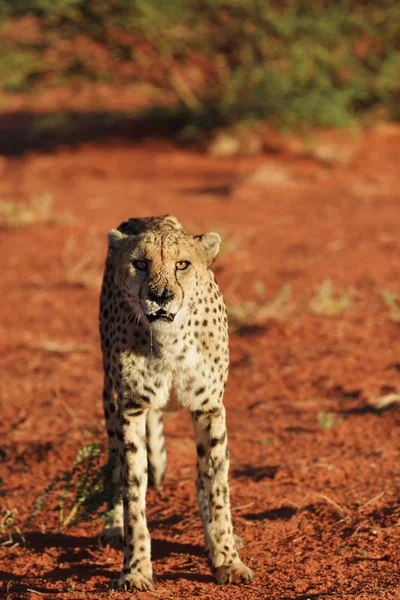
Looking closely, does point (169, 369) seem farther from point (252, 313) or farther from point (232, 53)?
point (232, 53)

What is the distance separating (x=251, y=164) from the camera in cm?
1395

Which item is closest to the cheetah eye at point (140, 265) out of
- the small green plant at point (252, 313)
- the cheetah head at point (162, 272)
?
the cheetah head at point (162, 272)

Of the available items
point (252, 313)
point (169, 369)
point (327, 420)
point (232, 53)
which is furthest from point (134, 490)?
point (232, 53)

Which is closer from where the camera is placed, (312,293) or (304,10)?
(312,293)

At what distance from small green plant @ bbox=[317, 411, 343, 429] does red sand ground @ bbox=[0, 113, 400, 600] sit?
0.03 metres

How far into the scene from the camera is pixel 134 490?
372 centimetres

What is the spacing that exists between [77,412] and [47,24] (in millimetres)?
10507

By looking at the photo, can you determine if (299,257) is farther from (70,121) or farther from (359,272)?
(70,121)

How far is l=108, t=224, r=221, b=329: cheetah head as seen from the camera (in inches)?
137

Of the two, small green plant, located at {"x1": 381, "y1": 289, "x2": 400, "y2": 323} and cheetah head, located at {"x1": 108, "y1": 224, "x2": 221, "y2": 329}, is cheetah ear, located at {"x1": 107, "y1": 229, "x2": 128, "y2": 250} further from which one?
small green plant, located at {"x1": 381, "y1": 289, "x2": 400, "y2": 323}

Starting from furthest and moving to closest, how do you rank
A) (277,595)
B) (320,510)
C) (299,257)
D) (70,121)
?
1. (70,121)
2. (299,257)
3. (320,510)
4. (277,595)

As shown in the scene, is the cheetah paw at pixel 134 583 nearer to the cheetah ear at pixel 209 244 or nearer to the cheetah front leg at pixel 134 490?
the cheetah front leg at pixel 134 490

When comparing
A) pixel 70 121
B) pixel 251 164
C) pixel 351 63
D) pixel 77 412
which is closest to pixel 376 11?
pixel 351 63

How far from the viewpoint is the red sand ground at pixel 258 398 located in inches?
154
